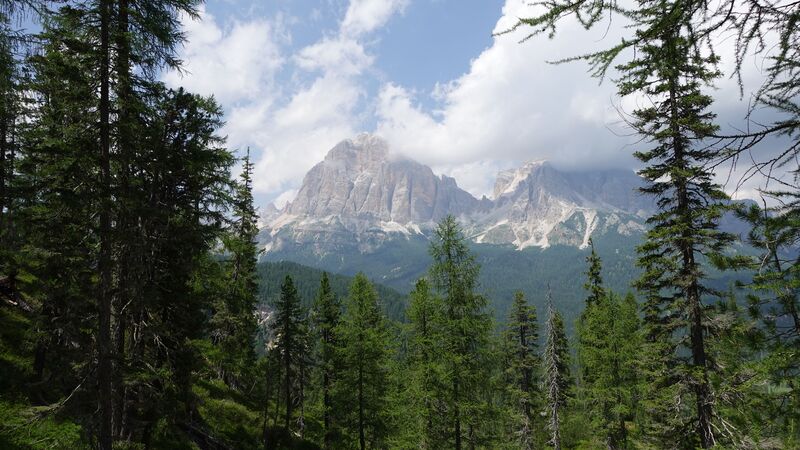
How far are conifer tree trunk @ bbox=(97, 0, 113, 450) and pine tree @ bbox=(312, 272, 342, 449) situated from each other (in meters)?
22.8

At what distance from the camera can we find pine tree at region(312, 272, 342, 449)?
33.6 m

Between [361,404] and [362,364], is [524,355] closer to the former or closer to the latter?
[361,404]

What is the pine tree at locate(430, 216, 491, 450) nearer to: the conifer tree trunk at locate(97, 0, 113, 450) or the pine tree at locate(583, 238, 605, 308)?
the conifer tree trunk at locate(97, 0, 113, 450)

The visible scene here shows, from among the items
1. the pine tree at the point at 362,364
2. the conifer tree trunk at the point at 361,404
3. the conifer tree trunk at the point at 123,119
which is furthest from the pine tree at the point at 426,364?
the conifer tree trunk at the point at 123,119

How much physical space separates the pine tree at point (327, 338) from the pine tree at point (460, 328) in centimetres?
1574

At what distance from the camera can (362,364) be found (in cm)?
2720

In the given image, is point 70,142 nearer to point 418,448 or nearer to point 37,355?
point 37,355

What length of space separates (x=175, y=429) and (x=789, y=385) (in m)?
24.2

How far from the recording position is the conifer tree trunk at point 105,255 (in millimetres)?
10703

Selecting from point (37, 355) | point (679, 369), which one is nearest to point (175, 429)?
point (37, 355)

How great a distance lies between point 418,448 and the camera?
21.5 m

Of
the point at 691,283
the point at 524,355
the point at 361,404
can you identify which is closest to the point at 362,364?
the point at 361,404

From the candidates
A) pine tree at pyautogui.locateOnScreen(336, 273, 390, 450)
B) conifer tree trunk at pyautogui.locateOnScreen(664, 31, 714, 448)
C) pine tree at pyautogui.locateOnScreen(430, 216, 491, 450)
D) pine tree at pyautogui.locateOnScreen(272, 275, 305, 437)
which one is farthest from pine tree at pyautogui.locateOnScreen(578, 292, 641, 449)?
pine tree at pyautogui.locateOnScreen(272, 275, 305, 437)

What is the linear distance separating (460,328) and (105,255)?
14.0 m
